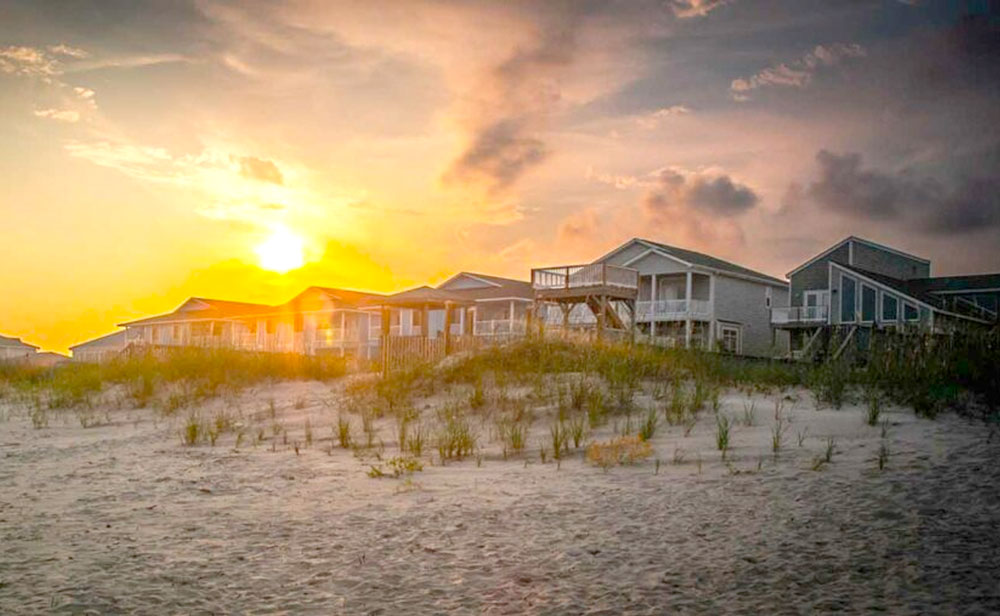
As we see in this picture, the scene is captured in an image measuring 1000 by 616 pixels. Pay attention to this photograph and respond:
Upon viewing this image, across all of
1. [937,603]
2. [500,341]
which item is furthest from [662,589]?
[500,341]

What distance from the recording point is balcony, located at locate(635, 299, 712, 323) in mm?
37906

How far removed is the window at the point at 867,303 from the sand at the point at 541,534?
28975 mm

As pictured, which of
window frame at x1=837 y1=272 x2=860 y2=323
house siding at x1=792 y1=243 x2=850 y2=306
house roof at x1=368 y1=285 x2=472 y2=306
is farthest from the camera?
house siding at x1=792 y1=243 x2=850 y2=306

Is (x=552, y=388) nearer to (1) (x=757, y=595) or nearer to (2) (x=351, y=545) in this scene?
(2) (x=351, y=545)

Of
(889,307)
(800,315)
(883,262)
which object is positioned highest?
(883,262)

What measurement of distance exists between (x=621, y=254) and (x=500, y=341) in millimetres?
25962

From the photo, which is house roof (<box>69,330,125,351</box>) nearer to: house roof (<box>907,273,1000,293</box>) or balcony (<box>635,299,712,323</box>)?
balcony (<box>635,299,712,323</box>)

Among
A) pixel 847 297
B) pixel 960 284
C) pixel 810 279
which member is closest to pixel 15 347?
pixel 810 279

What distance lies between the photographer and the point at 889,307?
34.8m

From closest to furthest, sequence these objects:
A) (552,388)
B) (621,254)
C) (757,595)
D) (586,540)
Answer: (757,595) → (586,540) → (552,388) → (621,254)

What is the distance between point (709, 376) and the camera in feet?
42.6

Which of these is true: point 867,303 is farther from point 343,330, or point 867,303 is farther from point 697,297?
point 343,330

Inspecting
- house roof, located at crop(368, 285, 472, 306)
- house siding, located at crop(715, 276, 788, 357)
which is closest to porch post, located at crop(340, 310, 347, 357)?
house roof, located at crop(368, 285, 472, 306)

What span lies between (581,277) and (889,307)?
47.9 ft
